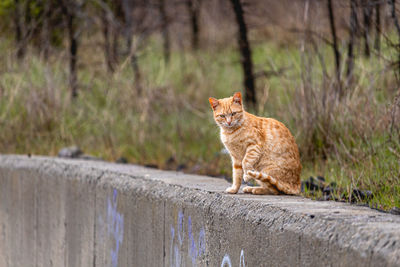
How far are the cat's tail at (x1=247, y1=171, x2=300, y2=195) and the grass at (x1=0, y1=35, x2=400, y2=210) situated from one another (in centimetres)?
71

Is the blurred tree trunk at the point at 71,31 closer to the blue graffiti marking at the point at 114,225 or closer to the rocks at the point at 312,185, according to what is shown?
the blue graffiti marking at the point at 114,225

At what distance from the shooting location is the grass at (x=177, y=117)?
4.90 m

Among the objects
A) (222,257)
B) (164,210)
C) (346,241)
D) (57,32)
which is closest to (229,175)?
(164,210)

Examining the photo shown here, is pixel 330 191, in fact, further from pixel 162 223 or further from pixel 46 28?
pixel 46 28

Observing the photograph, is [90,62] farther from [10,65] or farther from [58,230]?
[58,230]

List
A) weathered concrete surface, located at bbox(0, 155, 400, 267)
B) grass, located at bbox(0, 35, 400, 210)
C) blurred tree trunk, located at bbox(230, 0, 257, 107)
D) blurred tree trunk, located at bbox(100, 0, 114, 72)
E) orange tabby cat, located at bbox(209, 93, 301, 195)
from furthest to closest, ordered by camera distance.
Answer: blurred tree trunk, located at bbox(100, 0, 114, 72) < blurred tree trunk, located at bbox(230, 0, 257, 107) < grass, located at bbox(0, 35, 400, 210) < orange tabby cat, located at bbox(209, 93, 301, 195) < weathered concrete surface, located at bbox(0, 155, 400, 267)

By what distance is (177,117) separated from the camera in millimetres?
7094

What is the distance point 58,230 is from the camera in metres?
5.23

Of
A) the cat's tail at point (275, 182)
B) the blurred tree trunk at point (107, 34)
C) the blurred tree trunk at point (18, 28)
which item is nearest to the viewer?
the cat's tail at point (275, 182)

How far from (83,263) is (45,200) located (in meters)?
0.91

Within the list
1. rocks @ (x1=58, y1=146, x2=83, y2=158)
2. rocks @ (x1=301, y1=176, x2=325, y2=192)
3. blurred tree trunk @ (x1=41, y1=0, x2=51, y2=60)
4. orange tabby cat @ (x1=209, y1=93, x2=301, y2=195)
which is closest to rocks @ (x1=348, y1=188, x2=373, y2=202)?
rocks @ (x1=301, y1=176, x2=325, y2=192)

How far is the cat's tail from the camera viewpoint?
121 inches

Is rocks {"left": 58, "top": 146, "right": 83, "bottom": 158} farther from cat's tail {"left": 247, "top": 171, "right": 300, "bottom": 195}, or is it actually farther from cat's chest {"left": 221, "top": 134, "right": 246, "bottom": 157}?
cat's tail {"left": 247, "top": 171, "right": 300, "bottom": 195}

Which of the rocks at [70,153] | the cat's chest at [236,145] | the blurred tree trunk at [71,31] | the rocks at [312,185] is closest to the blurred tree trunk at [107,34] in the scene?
the blurred tree trunk at [71,31]
